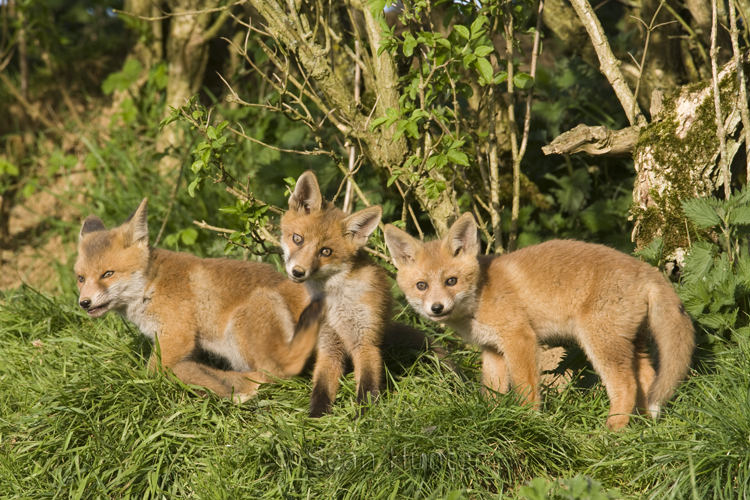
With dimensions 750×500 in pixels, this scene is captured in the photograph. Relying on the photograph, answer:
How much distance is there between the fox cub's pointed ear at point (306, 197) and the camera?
4.03 metres

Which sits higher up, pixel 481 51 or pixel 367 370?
pixel 481 51

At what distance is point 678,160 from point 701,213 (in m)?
0.52

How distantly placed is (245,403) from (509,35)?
3.00 meters

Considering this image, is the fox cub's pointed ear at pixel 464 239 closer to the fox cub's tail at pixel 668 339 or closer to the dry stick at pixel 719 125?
the fox cub's tail at pixel 668 339

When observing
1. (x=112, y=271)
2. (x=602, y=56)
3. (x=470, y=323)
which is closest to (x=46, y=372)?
(x=112, y=271)

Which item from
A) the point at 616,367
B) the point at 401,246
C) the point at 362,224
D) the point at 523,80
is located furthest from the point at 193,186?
the point at 616,367

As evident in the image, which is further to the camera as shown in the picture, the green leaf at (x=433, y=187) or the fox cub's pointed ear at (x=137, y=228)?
the fox cub's pointed ear at (x=137, y=228)

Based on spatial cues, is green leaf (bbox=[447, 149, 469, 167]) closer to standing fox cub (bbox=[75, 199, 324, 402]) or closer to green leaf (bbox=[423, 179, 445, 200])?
green leaf (bbox=[423, 179, 445, 200])

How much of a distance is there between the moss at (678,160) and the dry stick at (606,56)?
156 mm

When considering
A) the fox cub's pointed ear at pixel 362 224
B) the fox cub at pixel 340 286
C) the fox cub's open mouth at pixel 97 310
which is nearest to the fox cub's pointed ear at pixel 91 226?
the fox cub's open mouth at pixel 97 310

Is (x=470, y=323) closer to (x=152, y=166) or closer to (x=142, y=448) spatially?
(x=142, y=448)

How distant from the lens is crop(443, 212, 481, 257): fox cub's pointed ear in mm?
3947

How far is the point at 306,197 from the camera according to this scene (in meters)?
4.11

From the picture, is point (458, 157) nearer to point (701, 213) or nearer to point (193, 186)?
point (701, 213)
